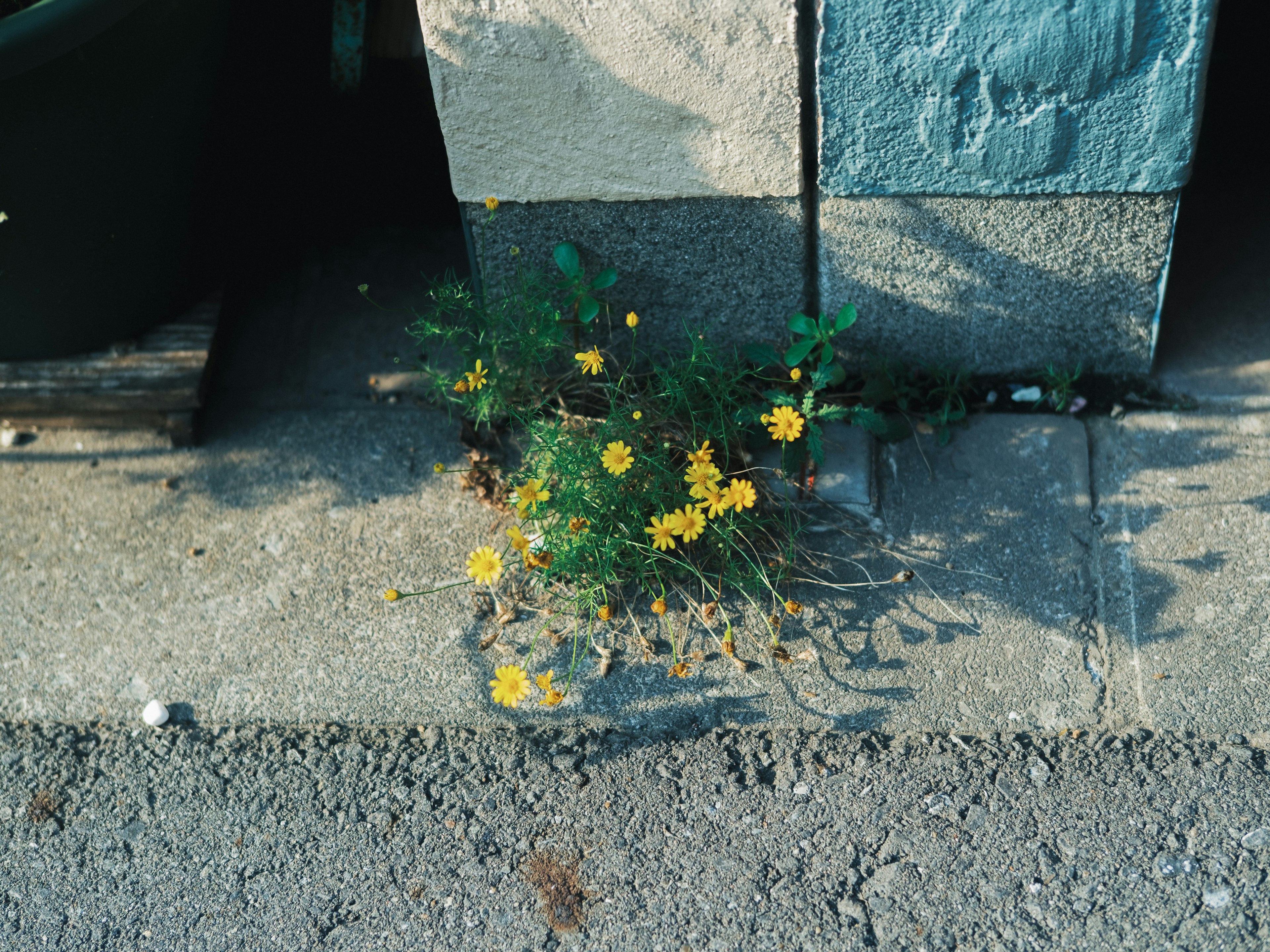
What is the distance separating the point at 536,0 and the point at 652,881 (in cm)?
162

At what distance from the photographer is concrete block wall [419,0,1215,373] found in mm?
1955

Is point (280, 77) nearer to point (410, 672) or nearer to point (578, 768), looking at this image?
point (410, 672)

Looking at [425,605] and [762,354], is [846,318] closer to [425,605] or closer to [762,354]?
[762,354]

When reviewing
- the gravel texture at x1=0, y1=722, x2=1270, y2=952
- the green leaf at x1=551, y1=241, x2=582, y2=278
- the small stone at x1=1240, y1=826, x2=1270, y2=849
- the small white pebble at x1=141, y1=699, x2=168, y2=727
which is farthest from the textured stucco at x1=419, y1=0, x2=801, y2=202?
the small stone at x1=1240, y1=826, x2=1270, y2=849

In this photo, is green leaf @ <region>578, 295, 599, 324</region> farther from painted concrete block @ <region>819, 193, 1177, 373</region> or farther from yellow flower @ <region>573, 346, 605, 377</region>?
painted concrete block @ <region>819, 193, 1177, 373</region>

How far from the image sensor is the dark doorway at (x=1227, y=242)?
2.44 meters

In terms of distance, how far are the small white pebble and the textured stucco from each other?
1.23 meters

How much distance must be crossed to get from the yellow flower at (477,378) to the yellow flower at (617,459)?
0.35 m

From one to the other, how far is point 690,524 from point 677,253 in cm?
63

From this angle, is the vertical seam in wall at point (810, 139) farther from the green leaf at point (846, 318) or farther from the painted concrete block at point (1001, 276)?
the green leaf at point (846, 318)

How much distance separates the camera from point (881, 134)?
2.09 metres

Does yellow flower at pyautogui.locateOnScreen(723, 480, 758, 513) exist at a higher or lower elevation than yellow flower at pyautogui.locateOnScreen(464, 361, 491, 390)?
lower

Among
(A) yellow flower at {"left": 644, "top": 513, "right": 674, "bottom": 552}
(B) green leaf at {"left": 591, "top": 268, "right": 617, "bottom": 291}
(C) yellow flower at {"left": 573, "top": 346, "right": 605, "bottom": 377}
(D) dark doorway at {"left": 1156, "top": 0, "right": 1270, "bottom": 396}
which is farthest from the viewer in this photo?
(D) dark doorway at {"left": 1156, "top": 0, "right": 1270, "bottom": 396}

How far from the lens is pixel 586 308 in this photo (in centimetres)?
228
